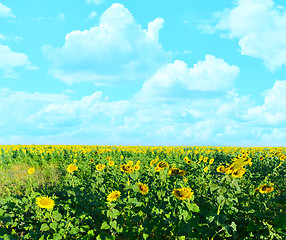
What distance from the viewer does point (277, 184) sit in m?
8.90

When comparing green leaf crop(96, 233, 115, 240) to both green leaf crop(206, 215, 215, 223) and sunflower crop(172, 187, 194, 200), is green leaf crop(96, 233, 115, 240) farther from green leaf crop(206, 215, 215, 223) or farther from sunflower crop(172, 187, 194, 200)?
green leaf crop(206, 215, 215, 223)

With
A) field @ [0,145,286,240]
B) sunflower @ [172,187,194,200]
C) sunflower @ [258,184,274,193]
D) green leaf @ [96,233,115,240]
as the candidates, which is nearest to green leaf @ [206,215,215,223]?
field @ [0,145,286,240]

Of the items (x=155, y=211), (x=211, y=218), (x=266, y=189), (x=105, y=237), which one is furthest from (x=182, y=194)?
(x=266, y=189)

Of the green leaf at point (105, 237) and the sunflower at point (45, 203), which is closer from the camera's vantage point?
the green leaf at point (105, 237)

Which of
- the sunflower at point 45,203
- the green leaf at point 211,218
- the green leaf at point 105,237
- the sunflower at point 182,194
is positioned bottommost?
the green leaf at point 105,237

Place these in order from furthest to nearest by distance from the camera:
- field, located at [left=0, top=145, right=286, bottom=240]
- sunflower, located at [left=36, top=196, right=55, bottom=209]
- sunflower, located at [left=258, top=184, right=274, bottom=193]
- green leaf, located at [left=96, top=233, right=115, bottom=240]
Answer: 1. sunflower, located at [left=258, top=184, right=274, bottom=193]
2. sunflower, located at [left=36, top=196, right=55, bottom=209]
3. green leaf, located at [left=96, top=233, right=115, bottom=240]
4. field, located at [left=0, top=145, right=286, bottom=240]

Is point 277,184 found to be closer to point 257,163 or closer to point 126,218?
point 257,163

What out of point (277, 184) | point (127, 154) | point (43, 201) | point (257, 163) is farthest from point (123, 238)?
point (127, 154)

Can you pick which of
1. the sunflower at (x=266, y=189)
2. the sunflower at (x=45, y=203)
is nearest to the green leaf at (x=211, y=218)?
the sunflower at (x=266, y=189)

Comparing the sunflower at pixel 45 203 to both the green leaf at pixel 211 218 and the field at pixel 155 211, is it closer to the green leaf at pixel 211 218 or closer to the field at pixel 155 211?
the field at pixel 155 211

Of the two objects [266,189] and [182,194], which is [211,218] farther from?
[266,189]

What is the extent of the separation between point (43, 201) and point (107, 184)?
3241mm

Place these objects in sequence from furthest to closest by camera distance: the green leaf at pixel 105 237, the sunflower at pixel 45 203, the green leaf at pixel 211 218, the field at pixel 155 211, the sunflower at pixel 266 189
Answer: the sunflower at pixel 266 189 → the sunflower at pixel 45 203 → the green leaf at pixel 105 237 → the field at pixel 155 211 → the green leaf at pixel 211 218

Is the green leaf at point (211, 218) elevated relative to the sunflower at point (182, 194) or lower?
lower
